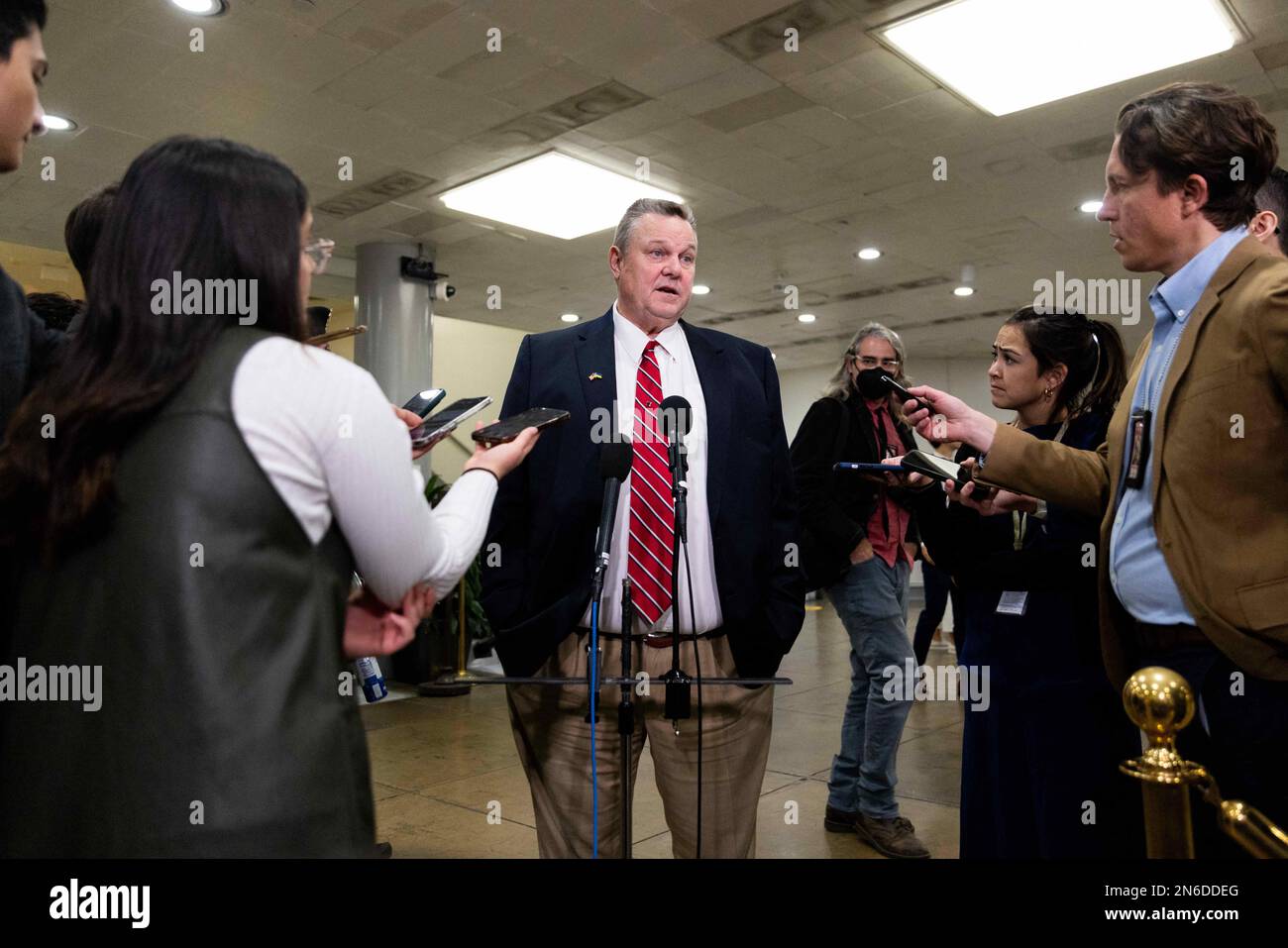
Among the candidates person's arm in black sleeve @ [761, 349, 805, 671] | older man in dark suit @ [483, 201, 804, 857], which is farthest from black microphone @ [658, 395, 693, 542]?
person's arm in black sleeve @ [761, 349, 805, 671]

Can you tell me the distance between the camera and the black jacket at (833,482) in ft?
11.5

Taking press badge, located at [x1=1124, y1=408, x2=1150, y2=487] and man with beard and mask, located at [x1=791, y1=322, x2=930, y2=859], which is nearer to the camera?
press badge, located at [x1=1124, y1=408, x2=1150, y2=487]

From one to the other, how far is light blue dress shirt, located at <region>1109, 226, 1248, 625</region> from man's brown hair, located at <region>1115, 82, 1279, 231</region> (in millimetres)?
67

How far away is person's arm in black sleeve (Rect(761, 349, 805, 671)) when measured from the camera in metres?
2.12

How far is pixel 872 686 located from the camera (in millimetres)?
3443

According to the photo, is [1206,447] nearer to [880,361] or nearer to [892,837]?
[880,361]

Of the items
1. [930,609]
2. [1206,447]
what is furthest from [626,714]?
[930,609]

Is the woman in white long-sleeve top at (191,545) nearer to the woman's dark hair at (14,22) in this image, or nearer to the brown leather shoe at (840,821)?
the woman's dark hair at (14,22)

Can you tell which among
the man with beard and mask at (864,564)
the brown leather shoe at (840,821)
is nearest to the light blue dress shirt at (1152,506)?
the man with beard and mask at (864,564)

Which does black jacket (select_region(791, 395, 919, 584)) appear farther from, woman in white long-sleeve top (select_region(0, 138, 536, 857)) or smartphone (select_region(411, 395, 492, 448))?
woman in white long-sleeve top (select_region(0, 138, 536, 857))
